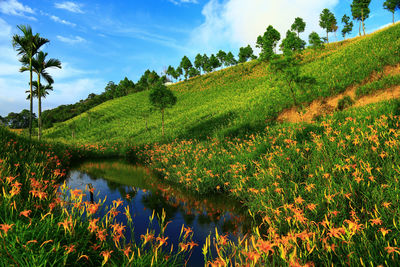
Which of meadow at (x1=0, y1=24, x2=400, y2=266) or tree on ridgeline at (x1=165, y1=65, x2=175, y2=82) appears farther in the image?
tree on ridgeline at (x1=165, y1=65, x2=175, y2=82)

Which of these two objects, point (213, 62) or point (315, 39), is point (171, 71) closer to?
point (213, 62)

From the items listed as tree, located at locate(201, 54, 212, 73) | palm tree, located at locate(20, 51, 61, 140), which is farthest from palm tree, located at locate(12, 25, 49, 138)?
tree, located at locate(201, 54, 212, 73)

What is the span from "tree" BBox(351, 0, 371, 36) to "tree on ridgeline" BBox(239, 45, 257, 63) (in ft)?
111

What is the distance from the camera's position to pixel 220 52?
286 feet

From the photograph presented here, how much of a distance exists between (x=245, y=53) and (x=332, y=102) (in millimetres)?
74532

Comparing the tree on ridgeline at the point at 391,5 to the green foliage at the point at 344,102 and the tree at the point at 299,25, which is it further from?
the green foliage at the point at 344,102

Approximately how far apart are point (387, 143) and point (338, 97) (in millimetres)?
10819

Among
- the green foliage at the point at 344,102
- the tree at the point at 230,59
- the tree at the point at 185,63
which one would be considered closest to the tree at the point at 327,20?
the tree at the point at 230,59

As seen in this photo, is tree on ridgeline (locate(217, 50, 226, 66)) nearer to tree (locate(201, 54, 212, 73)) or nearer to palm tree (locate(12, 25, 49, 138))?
tree (locate(201, 54, 212, 73))

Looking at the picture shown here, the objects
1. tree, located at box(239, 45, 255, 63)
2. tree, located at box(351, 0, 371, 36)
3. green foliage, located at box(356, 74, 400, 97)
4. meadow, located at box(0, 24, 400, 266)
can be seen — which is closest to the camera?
meadow, located at box(0, 24, 400, 266)

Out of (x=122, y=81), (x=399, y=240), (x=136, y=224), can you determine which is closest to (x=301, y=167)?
(x=399, y=240)

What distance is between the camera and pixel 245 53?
80438 millimetres

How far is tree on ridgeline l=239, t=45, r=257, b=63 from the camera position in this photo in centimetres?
8057

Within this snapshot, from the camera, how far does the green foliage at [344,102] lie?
40.3 feet
